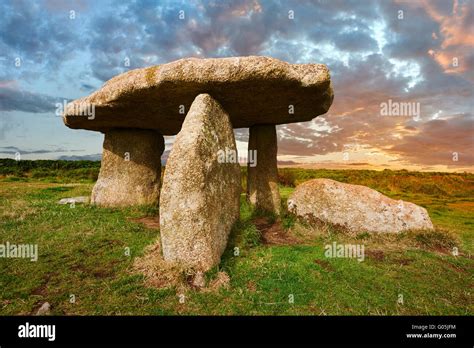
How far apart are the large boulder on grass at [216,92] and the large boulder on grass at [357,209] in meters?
2.35

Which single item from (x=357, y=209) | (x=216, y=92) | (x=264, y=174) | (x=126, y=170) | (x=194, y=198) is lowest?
(x=357, y=209)

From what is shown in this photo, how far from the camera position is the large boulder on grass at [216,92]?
6.47m

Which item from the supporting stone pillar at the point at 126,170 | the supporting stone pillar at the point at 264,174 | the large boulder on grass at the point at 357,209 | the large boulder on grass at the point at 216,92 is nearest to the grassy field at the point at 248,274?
the large boulder on grass at the point at 357,209

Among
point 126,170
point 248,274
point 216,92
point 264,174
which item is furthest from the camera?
point 126,170

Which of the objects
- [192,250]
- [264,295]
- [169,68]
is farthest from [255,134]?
[264,295]

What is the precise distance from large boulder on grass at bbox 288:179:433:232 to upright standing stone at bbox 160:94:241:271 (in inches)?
127

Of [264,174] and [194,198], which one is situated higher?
[264,174]

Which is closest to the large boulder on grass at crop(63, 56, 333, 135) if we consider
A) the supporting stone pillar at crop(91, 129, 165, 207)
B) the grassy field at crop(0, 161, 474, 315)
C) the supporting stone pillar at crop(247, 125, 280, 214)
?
the supporting stone pillar at crop(247, 125, 280, 214)

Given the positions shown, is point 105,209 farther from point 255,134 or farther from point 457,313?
point 457,313

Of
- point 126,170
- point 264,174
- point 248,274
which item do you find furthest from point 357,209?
point 126,170

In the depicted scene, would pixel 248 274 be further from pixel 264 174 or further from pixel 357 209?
pixel 264 174

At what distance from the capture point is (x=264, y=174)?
10.5 metres

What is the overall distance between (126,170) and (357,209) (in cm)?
773

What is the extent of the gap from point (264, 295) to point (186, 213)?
1.92 meters
